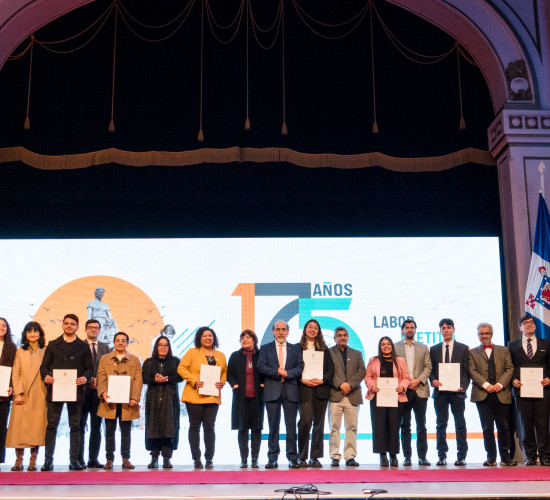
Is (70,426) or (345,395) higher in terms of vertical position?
(345,395)

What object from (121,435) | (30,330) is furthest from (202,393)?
(30,330)

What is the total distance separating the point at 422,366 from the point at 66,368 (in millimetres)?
3146

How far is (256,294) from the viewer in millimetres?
7973

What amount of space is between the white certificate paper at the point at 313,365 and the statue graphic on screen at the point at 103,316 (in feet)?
7.74

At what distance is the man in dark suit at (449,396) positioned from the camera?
656 cm

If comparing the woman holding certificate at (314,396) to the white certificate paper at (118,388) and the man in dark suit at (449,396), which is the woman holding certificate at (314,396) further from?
the white certificate paper at (118,388)

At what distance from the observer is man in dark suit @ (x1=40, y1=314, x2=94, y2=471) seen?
617cm

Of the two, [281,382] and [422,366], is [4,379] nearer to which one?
[281,382]

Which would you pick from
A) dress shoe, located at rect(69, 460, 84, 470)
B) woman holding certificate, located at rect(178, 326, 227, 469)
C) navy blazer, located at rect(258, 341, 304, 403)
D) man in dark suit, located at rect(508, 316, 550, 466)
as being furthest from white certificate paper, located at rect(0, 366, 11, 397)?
man in dark suit, located at rect(508, 316, 550, 466)

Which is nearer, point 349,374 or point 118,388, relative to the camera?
point 118,388

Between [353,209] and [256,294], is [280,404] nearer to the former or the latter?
[256,294]

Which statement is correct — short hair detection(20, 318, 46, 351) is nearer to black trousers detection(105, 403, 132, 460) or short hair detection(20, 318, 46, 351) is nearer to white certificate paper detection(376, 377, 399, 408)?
black trousers detection(105, 403, 132, 460)

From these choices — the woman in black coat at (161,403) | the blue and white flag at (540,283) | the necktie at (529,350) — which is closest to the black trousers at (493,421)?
the necktie at (529,350)

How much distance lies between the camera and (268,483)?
5.33 metres
